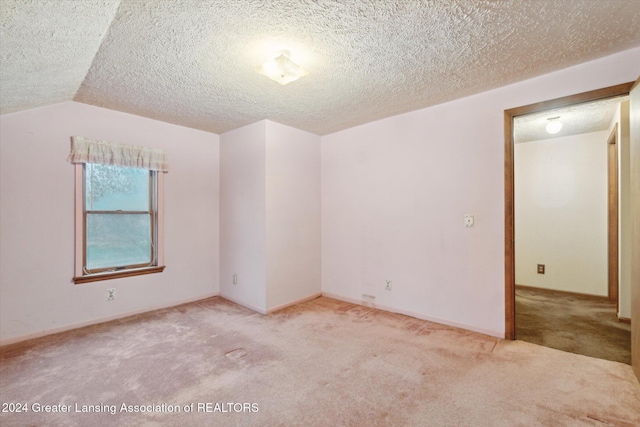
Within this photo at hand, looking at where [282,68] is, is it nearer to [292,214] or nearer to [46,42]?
[46,42]

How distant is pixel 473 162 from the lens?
299 cm

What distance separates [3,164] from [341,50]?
3.31 m

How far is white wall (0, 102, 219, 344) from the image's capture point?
9.05ft

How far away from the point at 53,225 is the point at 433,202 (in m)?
4.09

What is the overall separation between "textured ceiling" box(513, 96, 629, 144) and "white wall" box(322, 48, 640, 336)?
0.57 m

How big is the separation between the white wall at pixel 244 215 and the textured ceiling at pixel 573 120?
10.0ft

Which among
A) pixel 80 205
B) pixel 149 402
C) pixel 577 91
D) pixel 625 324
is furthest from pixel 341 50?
pixel 625 324

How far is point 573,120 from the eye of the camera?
368 centimetres

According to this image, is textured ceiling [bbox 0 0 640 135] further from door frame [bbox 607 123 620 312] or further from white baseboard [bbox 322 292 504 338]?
door frame [bbox 607 123 620 312]

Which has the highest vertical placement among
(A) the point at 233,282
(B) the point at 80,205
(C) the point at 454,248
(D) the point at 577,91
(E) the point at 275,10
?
(E) the point at 275,10

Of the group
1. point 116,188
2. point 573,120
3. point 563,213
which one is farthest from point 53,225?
point 563,213

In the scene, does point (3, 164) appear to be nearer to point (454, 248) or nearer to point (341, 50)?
point (341, 50)

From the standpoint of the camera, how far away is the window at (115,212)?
3159 mm

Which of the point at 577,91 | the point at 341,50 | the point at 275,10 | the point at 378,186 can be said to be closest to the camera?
the point at 275,10
